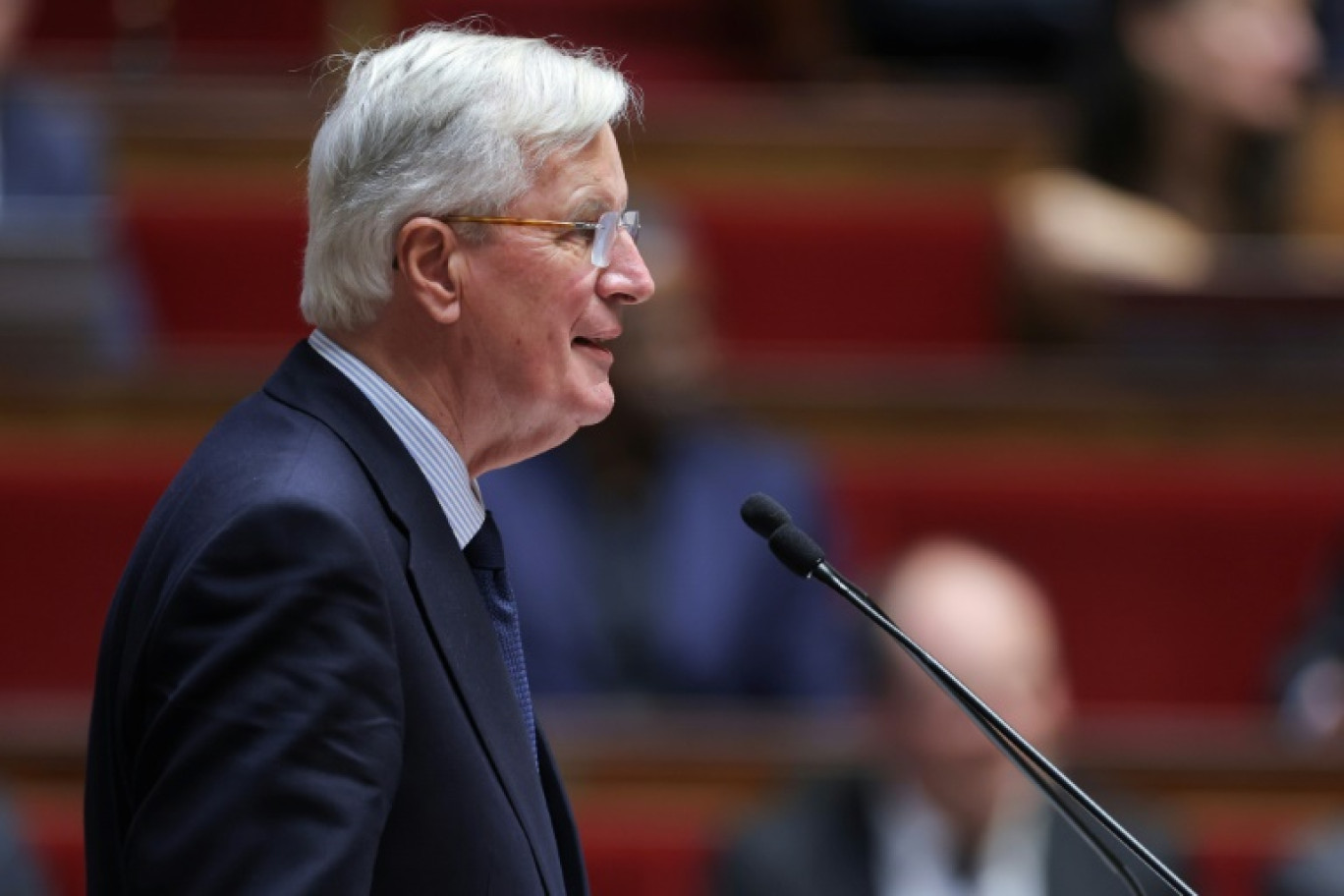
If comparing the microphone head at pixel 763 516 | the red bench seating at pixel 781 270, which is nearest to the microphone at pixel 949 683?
the microphone head at pixel 763 516

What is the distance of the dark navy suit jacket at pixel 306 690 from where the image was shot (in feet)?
1.94

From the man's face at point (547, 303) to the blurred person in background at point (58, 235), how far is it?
118 cm

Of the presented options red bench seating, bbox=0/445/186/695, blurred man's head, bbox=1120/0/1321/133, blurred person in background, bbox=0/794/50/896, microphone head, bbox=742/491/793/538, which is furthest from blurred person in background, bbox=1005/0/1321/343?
microphone head, bbox=742/491/793/538

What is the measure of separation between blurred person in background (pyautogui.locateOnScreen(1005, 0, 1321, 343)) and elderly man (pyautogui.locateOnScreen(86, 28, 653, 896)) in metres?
1.31

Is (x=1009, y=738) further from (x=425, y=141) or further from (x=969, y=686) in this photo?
(x=969, y=686)

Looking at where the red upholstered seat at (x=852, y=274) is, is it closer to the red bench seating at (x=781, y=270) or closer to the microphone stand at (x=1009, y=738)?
the red bench seating at (x=781, y=270)

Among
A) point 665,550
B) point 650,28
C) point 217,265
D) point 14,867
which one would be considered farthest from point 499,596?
point 650,28

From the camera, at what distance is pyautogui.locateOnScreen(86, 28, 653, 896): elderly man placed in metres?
0.60

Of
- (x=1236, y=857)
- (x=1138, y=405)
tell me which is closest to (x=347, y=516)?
(x=1236, y=857)

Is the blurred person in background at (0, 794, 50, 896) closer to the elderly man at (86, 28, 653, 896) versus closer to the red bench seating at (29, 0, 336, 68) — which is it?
the elderly man at (86, 28, 653, 896)

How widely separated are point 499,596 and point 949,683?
16 cm

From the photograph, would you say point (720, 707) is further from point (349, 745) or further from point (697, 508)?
point (349, 745)

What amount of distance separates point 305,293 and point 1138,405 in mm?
1233

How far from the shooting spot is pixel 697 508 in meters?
1.70
